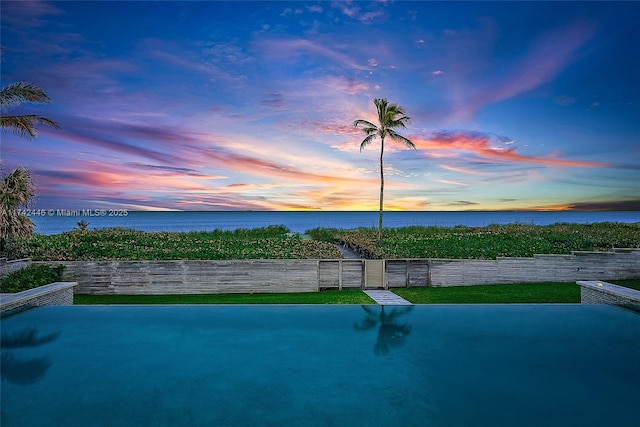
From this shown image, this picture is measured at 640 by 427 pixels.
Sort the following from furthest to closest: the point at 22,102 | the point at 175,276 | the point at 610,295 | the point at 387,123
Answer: the point at 387,123, the point at 175,276, the point at 22,102, the point at 610,295

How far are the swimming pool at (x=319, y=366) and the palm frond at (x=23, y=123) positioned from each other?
4786mm

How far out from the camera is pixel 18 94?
352 inches

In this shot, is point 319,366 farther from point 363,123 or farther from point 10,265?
point 363,123

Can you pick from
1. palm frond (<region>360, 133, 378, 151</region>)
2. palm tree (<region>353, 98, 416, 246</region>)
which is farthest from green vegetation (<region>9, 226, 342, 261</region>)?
palm frond (<region>360, 133, 378, 151</region>)

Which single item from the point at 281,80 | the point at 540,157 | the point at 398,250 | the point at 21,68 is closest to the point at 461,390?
the point at 398,250

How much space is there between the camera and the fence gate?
11.0 meters

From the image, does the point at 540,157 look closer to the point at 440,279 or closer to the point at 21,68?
the point at 440,279

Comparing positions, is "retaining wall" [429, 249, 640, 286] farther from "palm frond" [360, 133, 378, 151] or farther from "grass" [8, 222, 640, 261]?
"palm frond" [360, 133, 378, 151]

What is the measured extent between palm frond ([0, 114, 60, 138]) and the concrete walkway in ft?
29.4

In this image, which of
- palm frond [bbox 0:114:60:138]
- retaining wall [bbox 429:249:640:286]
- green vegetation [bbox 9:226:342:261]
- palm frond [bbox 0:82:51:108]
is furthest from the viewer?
green vegetation [bbox 9:226:342:261]

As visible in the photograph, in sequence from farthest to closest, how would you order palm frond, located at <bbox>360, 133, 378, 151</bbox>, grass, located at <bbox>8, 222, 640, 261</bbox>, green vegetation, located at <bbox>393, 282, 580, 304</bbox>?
palm frond, located at <bbox>360, 133, 378, 151</bbox>
grass, located at <bbox>8, 222, 640, 261</bbox>
green vegetation, located at <bbox>393, 282, 580, 304</bbox>

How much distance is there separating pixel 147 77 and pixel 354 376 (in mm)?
13619

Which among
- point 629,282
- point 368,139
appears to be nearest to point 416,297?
point 629,282

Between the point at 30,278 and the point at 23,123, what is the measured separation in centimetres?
374
